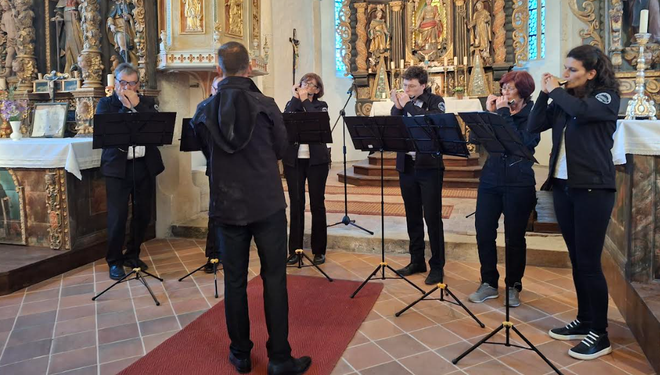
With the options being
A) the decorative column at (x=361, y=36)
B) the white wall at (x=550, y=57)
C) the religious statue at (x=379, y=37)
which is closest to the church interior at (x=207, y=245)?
the white wall at (x=550, y=57)

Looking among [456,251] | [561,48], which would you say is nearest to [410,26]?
[561,48]

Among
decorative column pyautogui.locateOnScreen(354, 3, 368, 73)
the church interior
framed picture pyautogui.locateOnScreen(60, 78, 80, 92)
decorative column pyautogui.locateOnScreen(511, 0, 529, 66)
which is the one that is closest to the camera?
the church interior

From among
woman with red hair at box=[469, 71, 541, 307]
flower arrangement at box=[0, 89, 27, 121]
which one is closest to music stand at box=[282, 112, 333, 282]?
woman with red hair at box=[469, 71, 541, 307]

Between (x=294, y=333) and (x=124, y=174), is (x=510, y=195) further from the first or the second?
(x=124, y=174)

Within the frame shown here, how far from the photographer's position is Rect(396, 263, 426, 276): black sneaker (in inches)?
190

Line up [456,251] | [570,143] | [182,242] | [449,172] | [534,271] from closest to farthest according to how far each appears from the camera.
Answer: [570,143] → [534,271] → [456,251] → [182,242] → [449,172]

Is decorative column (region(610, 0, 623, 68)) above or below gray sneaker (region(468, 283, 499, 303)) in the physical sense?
above

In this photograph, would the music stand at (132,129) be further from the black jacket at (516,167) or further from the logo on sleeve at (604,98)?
the logo on sleeve at (604,98)

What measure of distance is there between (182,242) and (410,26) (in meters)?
9.07

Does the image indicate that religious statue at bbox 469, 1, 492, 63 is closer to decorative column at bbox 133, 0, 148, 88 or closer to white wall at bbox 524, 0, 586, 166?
white wall at bbox 524, 0, 586, 166

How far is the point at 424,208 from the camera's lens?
457 cm

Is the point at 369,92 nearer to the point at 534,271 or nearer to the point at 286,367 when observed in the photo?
the point at 534,271

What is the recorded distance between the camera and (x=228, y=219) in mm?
2863

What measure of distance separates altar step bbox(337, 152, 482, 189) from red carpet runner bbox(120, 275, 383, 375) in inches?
186
